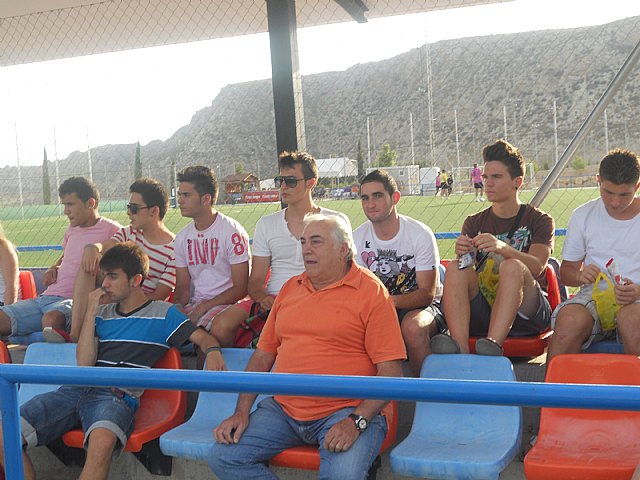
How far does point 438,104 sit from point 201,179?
6395 centimetres

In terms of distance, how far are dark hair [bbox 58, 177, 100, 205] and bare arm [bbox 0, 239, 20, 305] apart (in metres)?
0.47

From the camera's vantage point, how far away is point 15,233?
2367cm

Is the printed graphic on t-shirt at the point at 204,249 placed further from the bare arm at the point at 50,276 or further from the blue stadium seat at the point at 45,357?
the bare arm at the point at 50,276

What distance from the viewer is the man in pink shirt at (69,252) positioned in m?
4.53

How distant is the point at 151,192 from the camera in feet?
14.3

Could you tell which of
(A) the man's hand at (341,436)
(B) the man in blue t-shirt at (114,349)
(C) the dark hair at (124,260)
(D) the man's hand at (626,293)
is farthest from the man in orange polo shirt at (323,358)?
(D) the man's hand at (626,293)

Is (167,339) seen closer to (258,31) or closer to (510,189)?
(510,189)

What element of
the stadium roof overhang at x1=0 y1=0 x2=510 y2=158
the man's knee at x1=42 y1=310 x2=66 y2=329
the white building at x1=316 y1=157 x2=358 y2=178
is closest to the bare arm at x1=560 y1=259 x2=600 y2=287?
the man's knee at x1=42 y1=310 x2=66 y2=329

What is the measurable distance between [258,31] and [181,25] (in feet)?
2.48

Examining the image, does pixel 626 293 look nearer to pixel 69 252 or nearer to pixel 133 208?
pixel 133 208

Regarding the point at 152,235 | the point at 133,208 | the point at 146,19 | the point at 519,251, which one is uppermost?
the point at 146,19

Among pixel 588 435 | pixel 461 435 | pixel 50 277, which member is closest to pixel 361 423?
pixel 461 435

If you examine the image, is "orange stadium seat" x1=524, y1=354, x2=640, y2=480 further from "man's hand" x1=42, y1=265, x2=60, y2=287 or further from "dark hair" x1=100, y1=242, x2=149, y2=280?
"man's hand" x1=42, y1=265, x2=60, y2=287

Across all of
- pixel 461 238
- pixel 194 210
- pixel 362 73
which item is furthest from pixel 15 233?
pixel 362 73
